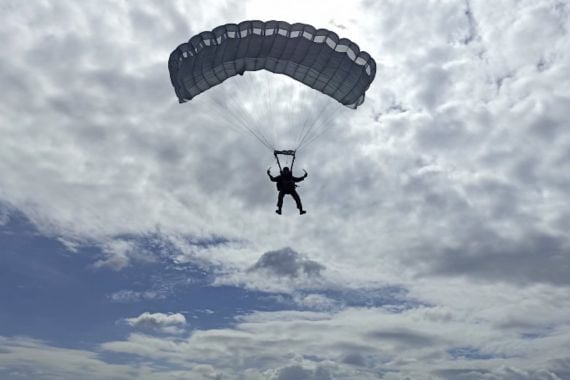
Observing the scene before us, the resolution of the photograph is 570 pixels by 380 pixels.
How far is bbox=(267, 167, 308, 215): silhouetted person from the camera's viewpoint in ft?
100

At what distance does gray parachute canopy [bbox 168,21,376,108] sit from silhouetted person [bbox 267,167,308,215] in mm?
4609

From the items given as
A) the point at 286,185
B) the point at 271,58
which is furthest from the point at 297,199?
the point at 271,58

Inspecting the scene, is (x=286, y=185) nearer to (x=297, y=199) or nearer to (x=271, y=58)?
(x=297, y=199)

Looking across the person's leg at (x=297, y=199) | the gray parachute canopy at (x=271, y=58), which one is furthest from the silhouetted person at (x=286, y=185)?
the gray parachute canopy at (x=271, y=58)

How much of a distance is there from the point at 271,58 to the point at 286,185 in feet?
18.7

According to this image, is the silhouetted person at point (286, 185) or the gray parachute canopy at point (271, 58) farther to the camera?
the silhouetted person at point (286, 185)

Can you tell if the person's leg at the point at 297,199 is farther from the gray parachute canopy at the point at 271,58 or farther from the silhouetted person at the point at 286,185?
the gray parachute canopy at the point at 271,58

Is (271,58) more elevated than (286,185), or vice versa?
(271,58)

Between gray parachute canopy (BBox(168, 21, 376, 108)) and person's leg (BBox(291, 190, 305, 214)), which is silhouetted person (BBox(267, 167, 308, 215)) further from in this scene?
gray parachute canopy (BBox(168, 21, 376, 108))

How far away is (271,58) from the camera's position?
1179 inches

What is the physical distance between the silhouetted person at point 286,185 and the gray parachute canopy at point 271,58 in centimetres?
461

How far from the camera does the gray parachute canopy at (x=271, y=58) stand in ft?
93.8

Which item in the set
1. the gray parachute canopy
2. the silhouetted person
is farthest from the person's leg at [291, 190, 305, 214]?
the gray parachute canopy

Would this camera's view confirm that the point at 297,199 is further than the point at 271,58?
Yes
